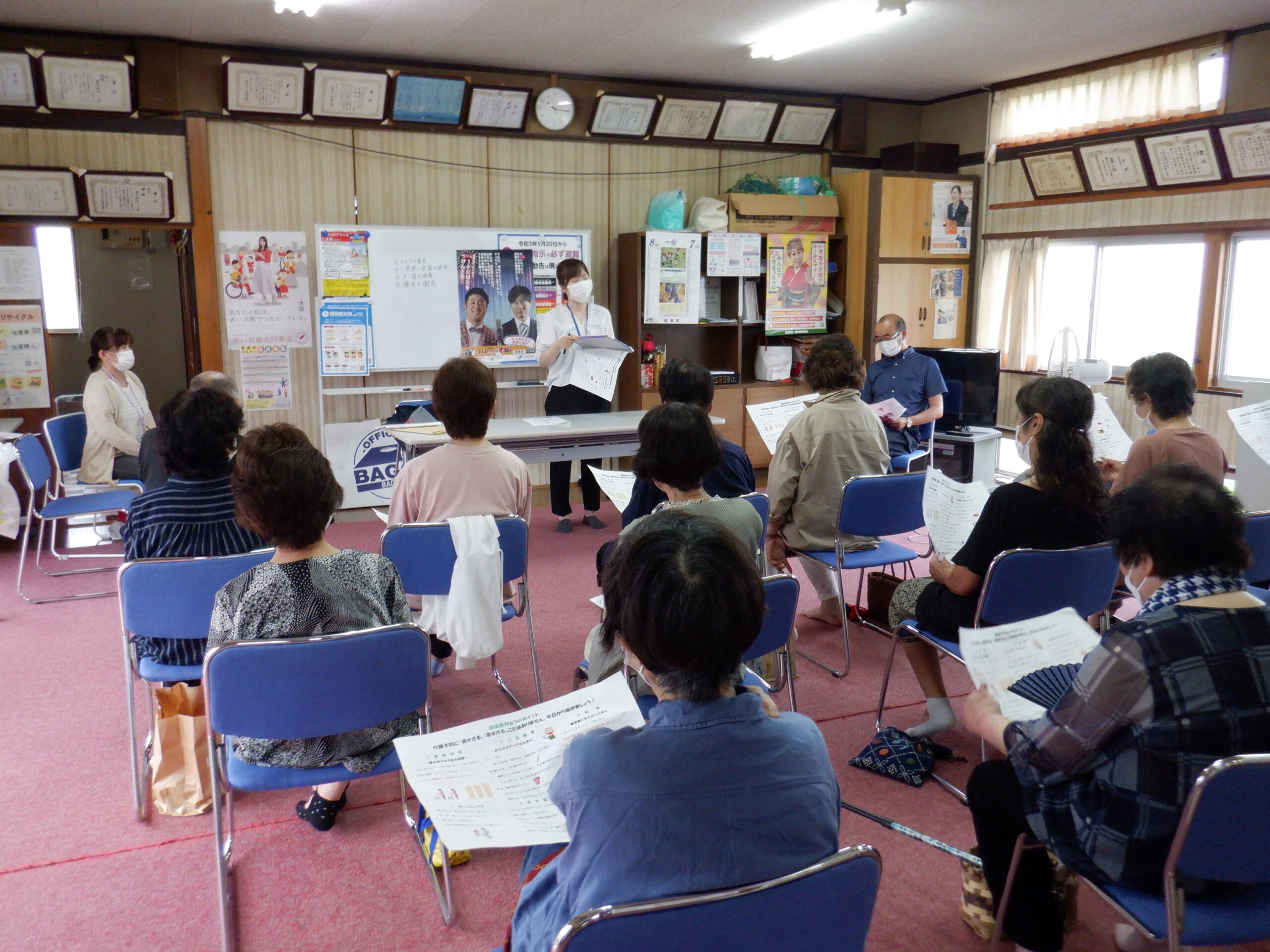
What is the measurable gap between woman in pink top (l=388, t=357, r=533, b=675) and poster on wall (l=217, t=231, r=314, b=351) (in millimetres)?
3296

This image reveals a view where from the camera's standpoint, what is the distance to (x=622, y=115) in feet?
21.8

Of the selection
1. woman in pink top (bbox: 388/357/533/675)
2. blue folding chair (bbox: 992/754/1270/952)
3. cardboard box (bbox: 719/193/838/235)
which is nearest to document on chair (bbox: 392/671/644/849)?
blue folding chair (bbox: 992/754/1270/952)

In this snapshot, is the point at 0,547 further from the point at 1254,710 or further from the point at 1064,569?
the point at 1254,710

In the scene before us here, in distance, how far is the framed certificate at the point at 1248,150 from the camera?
5.22 meters

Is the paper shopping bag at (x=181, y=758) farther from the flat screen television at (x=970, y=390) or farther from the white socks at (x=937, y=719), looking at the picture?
the flat screen television at (x=970, y=390)

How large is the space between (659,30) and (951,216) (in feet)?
9.64

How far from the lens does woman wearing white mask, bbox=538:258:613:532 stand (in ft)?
18.4

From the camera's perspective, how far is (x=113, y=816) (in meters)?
2.59

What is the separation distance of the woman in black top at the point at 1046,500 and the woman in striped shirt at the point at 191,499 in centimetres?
195

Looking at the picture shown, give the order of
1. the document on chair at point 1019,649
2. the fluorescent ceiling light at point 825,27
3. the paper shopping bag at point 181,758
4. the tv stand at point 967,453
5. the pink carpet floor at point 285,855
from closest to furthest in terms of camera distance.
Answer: the document on chair at point 1019,649 → the pink carpet floor at point 285,855 → the paper shopping bag at point 181,758 → the fluorescent ceiling light at point 825,27 → the tv stand at point 967,453

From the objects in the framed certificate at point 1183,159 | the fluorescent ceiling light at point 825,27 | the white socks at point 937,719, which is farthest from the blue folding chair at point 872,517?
the framed certificate at point 1183,159

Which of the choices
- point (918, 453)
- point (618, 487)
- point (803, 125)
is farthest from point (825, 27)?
point (618, 487)

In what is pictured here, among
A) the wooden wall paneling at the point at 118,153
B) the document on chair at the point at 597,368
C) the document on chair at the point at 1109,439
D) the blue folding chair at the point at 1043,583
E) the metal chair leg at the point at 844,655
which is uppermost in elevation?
the wooden wall paneling at the point at 118,153

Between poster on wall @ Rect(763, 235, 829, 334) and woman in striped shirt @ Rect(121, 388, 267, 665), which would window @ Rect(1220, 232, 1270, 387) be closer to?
poster on wall @ Rect(763, 235, 829, 334)
